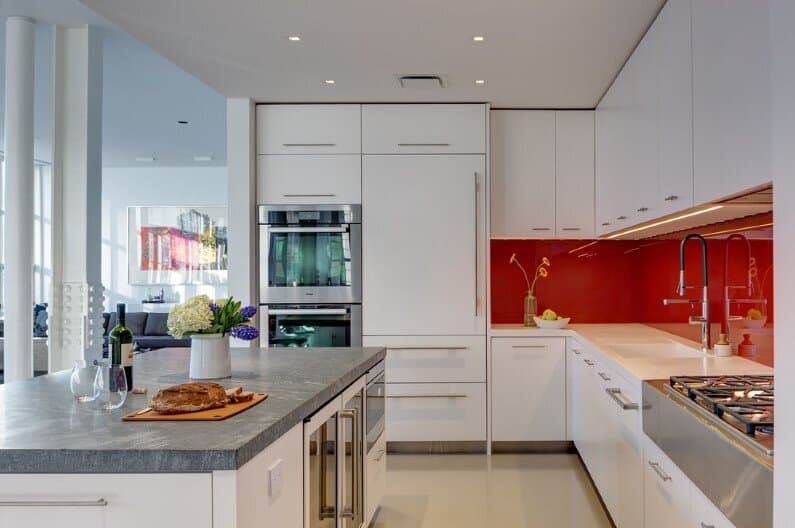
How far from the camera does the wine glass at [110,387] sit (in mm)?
1820

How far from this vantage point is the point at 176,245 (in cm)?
955

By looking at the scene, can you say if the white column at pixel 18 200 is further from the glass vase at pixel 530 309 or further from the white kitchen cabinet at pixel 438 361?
the glass vase at pixel 530 309

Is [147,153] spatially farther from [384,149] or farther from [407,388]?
[407,388]

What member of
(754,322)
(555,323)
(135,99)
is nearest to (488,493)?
(555,323)

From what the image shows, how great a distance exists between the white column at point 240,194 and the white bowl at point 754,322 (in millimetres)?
2952

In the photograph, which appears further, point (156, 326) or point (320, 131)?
point (156, 326)

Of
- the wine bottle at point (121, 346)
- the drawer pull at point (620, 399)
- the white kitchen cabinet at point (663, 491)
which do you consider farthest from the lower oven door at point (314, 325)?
the white kitchen cabinet at point (663, 491)

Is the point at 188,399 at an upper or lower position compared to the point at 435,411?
upper

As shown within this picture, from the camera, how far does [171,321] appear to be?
2219mm

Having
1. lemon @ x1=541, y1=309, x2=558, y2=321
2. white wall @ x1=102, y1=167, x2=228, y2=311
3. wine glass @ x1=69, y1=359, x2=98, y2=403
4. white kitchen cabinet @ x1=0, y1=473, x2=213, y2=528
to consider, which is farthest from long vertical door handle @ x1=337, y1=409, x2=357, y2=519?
white wall @ x1=102, y1=167, x2=228, y2=311

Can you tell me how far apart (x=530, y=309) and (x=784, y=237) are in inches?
142

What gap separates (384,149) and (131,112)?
3.12 metres

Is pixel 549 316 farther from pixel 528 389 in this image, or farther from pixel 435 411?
pixel 435 411

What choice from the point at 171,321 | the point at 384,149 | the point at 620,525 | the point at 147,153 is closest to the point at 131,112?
the point at 147,153
